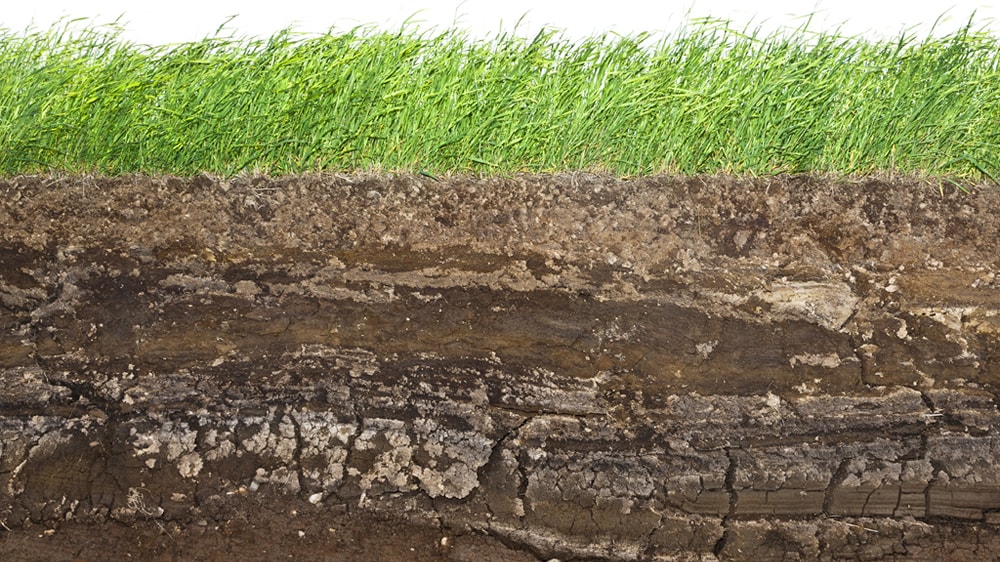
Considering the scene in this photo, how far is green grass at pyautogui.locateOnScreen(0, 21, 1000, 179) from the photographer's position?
3.05 metres

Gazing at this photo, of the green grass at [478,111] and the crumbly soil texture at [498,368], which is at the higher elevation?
the green grass at [478,111]

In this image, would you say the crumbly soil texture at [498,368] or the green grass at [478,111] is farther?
the green grass at [478,111]

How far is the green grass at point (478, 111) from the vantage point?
120 inches

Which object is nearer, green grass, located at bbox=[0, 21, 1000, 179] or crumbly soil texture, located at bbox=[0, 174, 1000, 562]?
crumbly soil texture, located at bbox=[0, 174, 1000, 562]

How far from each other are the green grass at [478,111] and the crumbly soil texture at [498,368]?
4.0 inches

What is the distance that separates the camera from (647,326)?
268cm

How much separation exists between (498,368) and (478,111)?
3.17ft

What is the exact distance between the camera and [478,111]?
10.1 ft

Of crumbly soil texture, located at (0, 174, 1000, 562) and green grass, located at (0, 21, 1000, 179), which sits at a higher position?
green grass, located at (0, 21, 1000, 179)

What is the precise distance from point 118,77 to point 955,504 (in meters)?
2.88

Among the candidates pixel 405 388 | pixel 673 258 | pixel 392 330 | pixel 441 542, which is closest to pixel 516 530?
pixel 441 542

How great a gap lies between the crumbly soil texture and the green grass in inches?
4.0

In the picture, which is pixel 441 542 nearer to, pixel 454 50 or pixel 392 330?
pixel 392 330

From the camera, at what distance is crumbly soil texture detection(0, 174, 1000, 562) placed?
226cm
